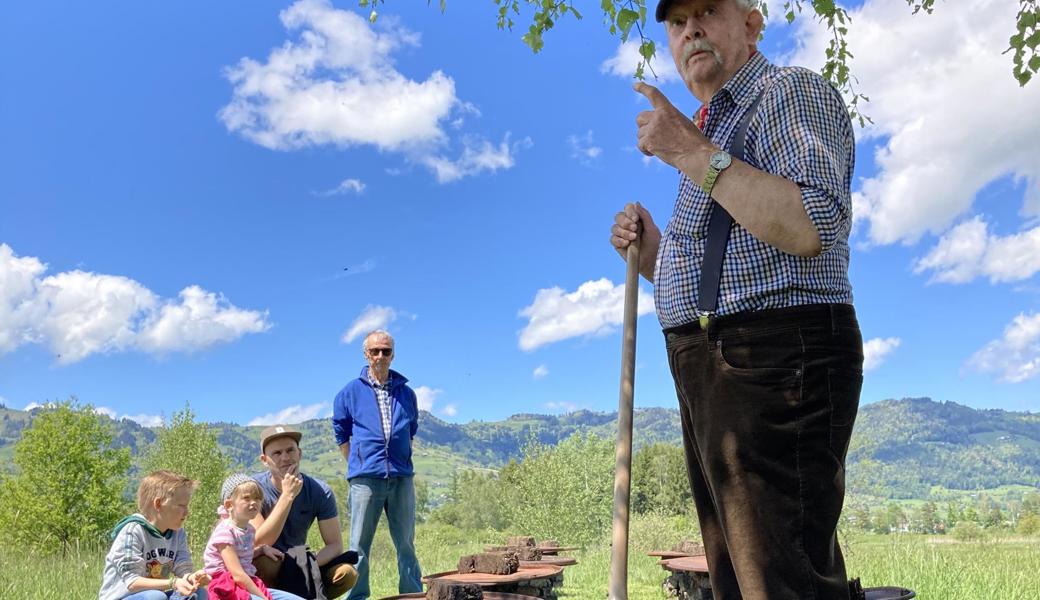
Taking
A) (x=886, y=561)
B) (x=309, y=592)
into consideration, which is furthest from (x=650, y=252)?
(x=886, y=561)

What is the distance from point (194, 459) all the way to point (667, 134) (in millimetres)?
32194

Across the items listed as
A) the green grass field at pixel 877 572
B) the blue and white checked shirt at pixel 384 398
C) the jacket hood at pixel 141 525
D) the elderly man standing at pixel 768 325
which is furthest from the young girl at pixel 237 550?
the green grass field at pixel 877 572

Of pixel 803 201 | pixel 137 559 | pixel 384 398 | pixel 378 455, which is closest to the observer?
pixel 803 201

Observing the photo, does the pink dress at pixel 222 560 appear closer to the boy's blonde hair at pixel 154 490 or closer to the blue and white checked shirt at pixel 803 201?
the boy's blonde hair at pixel 154 490

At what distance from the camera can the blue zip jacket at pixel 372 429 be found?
5.82 m

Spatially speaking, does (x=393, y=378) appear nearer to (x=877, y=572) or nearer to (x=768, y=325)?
(x=877, y=572)

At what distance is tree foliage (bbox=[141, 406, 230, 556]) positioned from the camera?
30.2 metres

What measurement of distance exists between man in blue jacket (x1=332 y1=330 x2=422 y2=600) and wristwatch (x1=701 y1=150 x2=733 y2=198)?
4.59 m

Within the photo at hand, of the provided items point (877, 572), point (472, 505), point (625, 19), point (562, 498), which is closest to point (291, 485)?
point (625, 19)

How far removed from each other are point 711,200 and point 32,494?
36131 mm

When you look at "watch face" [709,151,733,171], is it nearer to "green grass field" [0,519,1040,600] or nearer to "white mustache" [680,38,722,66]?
"white mustache" [680,38,722,66]

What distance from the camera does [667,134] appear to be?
5.52 ft

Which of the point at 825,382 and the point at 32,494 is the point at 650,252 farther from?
the point at 32,494

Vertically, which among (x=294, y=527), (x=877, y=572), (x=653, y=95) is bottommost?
(x=877, y=572)
